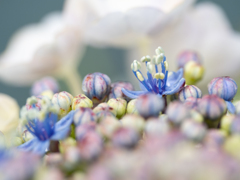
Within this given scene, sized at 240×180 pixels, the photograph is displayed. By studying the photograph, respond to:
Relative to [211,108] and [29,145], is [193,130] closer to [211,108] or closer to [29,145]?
[211,108]

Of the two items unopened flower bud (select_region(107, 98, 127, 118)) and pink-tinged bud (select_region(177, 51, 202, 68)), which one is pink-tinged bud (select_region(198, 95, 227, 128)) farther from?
pink-tinged bud (select_region(177, 51, 202, 68))

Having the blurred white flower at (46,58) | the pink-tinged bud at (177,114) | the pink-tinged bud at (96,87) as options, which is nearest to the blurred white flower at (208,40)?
the blurred white flower at (46,58)

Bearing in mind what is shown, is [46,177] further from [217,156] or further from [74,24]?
[74,24]

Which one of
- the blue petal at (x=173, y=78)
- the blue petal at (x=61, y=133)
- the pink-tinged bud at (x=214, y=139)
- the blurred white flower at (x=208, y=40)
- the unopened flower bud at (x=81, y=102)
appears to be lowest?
the pink-tinged bud at (x=214, y=139)

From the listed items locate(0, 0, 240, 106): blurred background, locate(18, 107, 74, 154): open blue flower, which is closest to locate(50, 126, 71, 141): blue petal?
locate(18, 107, 74, 154): open blue flower

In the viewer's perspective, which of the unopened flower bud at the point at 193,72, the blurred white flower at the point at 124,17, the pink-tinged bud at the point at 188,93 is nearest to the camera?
the pink-tinged bud at the point at 188,93

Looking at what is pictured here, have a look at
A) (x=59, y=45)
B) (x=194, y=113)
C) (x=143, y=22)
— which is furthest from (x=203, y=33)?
(x=194, y=113)

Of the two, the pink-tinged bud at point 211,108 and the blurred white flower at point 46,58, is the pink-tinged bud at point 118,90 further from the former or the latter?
the blurred white flower at point 46,58
